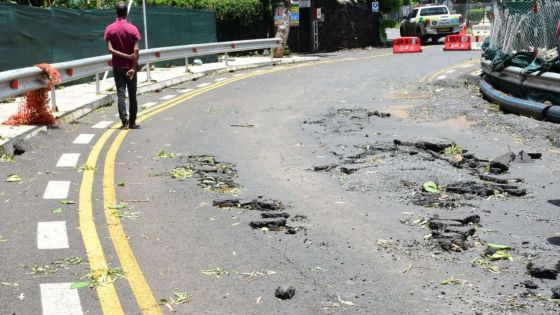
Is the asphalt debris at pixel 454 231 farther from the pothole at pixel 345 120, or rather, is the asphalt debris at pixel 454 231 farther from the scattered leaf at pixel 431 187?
the pothole at pixel 345 120

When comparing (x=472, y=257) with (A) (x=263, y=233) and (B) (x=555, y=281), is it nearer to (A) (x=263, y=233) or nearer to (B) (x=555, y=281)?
(B) (x=555, y=281)

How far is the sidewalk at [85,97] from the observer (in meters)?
10.4

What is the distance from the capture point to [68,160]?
30.4ft

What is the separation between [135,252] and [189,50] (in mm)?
17914

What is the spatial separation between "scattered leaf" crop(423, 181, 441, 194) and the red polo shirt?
641 centimetres

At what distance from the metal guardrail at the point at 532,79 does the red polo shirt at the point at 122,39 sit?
22.8 feet

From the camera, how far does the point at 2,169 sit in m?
8.72

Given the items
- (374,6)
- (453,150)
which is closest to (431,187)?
(453,150)

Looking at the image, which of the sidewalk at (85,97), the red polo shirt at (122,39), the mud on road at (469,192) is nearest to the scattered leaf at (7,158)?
the sidewalk at (85,97)

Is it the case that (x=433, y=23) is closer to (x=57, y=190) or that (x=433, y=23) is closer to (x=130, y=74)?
(x=130, y=74)

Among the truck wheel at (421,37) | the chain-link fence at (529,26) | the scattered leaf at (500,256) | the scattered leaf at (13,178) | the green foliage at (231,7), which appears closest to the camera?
the scattered leaf at (500,256)

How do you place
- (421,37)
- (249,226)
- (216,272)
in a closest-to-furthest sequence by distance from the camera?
(216,272) < (249,226) < (421,37)

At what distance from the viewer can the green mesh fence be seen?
17584 mm

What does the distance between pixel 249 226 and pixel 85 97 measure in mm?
9911
